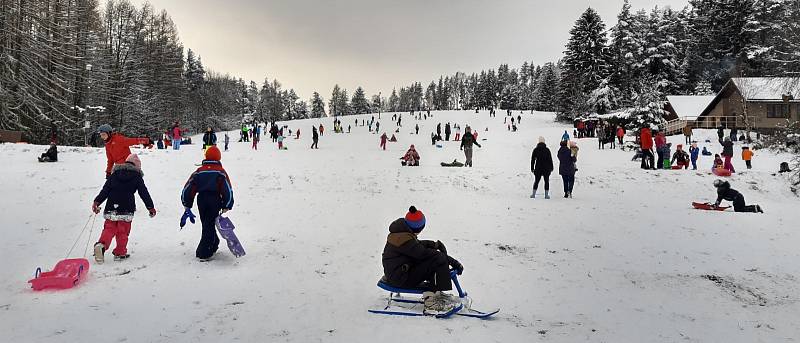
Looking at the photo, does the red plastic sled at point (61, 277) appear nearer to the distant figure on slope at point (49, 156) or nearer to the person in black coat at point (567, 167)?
the person in black coat at point (567, 167)

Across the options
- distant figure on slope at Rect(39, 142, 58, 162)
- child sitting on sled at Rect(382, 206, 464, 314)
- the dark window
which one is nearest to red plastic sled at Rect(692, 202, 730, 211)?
child sitting on sled at Rect(382, 206, 464, 314)

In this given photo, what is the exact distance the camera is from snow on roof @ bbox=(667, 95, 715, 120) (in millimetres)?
41531

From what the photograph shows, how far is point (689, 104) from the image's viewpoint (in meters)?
42.6

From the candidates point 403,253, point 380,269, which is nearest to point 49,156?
point 380,269

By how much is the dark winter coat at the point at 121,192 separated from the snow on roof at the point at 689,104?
4747 centimetres

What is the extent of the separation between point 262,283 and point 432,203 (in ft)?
22.9

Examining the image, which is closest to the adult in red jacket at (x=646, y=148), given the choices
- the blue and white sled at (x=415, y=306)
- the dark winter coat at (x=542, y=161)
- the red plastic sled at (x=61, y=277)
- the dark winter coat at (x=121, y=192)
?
the dark winter coat at (x=542, y=161)

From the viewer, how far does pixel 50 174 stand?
13.2 meters

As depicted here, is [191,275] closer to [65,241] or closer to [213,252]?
[213,252]

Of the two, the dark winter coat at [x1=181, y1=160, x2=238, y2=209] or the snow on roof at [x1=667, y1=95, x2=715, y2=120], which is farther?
the snow on roof at [x1=667, y1=95, x2=715, y2=120]

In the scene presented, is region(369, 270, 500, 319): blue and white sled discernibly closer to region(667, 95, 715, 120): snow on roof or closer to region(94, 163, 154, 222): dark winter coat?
region(94, 163, 154, 222): dark winter coat

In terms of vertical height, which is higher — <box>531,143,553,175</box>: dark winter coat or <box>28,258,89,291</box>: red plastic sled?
<box>531,143,553,175</box>: dark winter coat

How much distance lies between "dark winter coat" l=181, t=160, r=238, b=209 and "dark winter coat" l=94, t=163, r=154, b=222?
0.65 meters

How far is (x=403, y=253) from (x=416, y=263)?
20 centimetres
